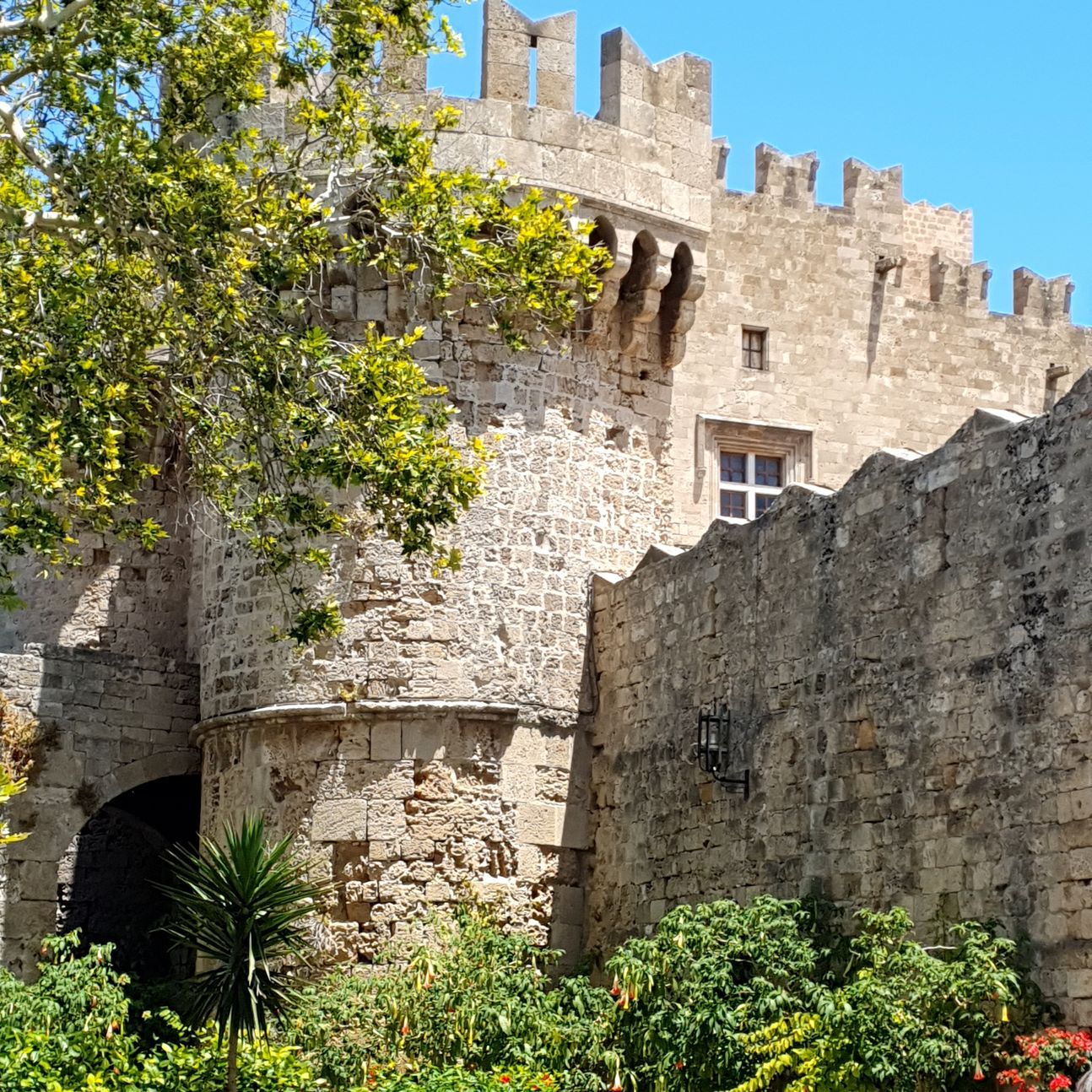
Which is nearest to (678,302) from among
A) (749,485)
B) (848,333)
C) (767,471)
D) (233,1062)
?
(749,485)

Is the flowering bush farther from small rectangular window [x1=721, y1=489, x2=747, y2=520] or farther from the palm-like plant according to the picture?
small rectangular window [x1=721, y1=489, x2=747, y2=520]

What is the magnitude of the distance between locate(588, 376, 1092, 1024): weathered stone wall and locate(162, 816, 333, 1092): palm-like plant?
2590mm

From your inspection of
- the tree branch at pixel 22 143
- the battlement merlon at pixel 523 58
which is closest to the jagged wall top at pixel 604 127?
the battlement merlon at pixel 523 58

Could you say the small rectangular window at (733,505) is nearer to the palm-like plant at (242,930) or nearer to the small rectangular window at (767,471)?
the small rectangular window at (767,471)

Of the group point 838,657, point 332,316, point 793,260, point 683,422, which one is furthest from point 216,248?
point 793,260

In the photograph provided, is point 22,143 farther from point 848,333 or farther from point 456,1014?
point 848,333

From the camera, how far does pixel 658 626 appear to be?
48.1 ft

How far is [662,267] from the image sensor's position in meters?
15.9

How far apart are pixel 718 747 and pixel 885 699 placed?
5.81ft

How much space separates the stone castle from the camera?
1134 centimetres

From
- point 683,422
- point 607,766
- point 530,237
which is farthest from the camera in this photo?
point 683,422

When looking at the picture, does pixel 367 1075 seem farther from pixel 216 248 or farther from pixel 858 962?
pixel 216 248

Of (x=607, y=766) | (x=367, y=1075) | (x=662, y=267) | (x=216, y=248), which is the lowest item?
(x=367, y=1075)

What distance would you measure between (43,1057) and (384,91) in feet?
22.5
